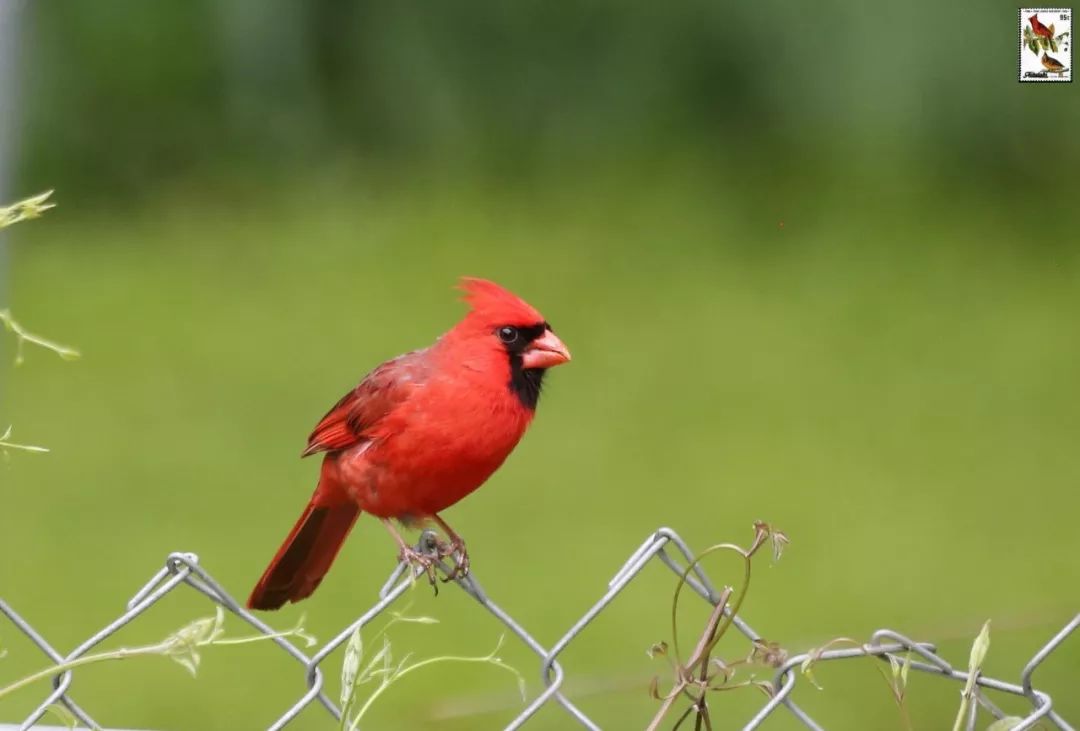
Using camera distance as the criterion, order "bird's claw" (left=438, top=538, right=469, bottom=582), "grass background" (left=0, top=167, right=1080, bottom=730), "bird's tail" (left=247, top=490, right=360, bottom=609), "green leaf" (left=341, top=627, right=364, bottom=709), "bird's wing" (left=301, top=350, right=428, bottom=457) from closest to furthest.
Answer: "green leaf" (left=341, top=627, right=364, bottom=709) → "bird's claw" (left=438, top=538, right=469, bottom=582) → "bird's tail" (left=247, top=490, right=360, bottom=609) → "bird's wing" (left=301, top=350, right=428, bottom=457) → "grass background" (left=0, top=167, right=1080, bottom=730)

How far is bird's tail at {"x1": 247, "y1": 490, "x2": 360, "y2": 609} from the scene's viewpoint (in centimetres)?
229

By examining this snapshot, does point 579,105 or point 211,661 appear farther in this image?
point 579,105

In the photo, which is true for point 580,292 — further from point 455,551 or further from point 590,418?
point 455,551

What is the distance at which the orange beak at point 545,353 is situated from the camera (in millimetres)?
2342

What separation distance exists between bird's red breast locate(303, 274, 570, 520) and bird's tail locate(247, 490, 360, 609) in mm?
27

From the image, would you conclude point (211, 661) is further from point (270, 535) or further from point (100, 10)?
point (100, 10)

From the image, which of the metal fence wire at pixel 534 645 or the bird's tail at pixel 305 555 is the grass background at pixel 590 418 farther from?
the metal fence wire at pixel 534 645

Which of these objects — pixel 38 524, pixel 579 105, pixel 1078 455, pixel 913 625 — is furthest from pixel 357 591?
pixel 579 105

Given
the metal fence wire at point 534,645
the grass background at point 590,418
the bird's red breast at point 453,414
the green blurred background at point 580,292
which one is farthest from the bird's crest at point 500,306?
the green blurred background at point 580,292

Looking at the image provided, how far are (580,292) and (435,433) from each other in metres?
3.77

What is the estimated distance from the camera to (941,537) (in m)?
4.82

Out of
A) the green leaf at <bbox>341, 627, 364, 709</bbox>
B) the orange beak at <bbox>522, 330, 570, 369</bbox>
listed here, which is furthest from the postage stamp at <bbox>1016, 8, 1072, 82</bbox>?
the green leaf at <bbox>341, 627, 364, 709</bbox>

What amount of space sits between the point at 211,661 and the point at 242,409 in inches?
55.4

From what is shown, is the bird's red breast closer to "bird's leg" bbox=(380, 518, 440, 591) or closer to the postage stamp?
"bird's leg" bbox=(380, 518, 440, 591)
